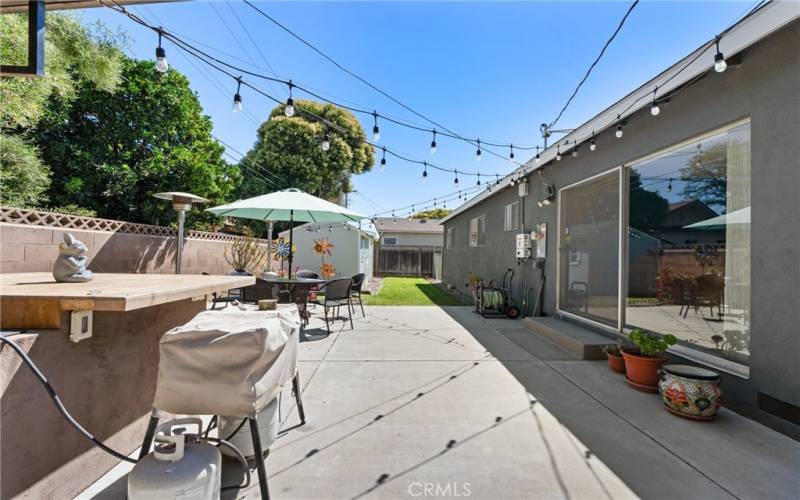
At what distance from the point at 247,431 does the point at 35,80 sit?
591 cm

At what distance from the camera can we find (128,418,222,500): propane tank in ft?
4.36

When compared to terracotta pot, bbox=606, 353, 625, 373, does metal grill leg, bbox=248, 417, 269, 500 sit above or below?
above

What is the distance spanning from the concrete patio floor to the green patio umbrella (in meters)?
1.61

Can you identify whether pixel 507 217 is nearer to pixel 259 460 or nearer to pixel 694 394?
pixel 694 394

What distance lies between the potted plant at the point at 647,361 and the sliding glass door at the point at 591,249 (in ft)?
4.06

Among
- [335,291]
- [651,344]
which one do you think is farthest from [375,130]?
[651,344]

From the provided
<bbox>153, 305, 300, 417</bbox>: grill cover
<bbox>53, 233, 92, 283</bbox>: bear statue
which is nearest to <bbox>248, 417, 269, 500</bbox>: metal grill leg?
<bbox>153, 305, 300, 417</bbox>: grill cover

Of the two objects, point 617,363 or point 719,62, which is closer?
point 719,62

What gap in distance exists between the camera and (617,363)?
376 centimetres

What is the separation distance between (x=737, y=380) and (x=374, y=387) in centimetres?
308

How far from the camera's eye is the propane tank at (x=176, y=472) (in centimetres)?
133

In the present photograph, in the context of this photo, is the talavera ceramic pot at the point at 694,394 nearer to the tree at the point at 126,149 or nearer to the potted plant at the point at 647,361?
the potted plant at the point at 647,361

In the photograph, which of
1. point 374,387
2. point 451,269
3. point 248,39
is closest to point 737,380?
point 374,387

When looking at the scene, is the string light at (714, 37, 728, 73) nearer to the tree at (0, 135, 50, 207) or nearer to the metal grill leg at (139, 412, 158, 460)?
the metal grill leg at (139, 412, 158, 460)
